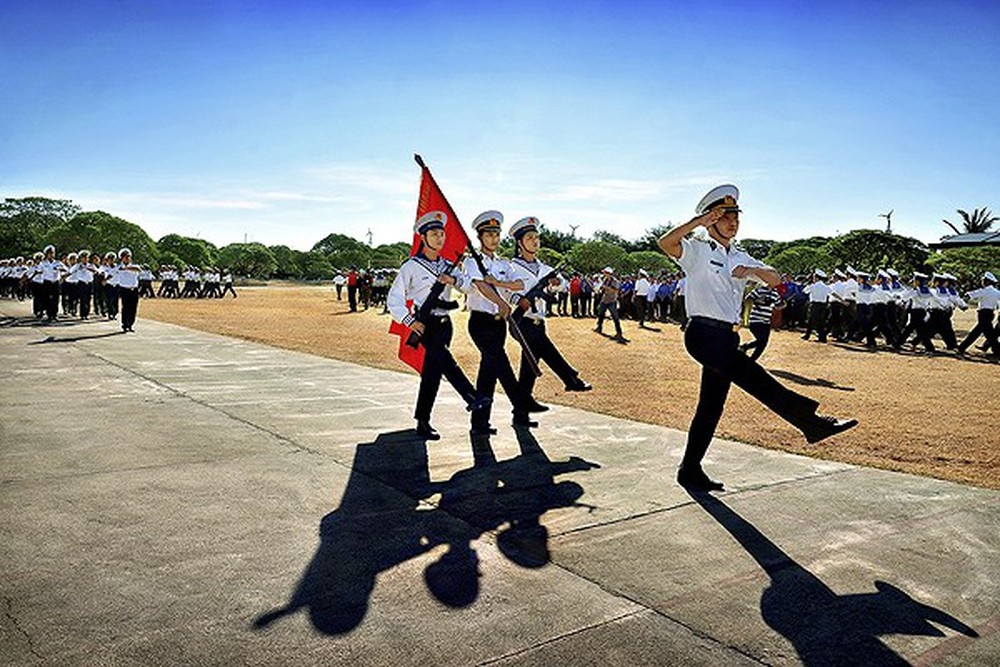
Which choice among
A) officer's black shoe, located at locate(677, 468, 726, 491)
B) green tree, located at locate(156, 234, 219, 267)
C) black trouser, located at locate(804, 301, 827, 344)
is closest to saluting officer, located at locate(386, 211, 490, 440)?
officer's black shoe, located at locate(677, 468, 726, 491)

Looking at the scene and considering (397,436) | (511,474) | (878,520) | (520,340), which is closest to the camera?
(878,520)

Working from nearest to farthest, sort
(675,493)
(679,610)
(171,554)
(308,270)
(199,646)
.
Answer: (199,646), (679,610), (171,554), (675,493), (308,270)

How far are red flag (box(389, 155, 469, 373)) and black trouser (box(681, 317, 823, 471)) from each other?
3.02 meters

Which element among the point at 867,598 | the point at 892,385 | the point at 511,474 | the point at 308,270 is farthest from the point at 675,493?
the point at 308,270

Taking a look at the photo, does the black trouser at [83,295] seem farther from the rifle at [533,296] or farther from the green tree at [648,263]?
the green tree at [648,263]

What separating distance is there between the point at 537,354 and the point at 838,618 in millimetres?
4618

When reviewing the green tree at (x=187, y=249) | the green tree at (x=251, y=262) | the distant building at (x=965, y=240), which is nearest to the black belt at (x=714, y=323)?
the distant building at (x=965, y=240)

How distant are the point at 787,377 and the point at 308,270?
322ft

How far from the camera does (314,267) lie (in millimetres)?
106500

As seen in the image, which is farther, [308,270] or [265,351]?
[308,270]

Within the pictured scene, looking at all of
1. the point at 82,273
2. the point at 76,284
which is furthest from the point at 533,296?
the point at 76,284

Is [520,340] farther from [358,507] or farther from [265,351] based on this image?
[265,351]

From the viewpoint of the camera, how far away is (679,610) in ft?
11.2

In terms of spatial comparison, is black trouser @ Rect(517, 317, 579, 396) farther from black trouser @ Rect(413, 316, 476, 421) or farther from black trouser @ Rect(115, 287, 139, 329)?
black trouser @ Rect(115, 287, 139, 329)
